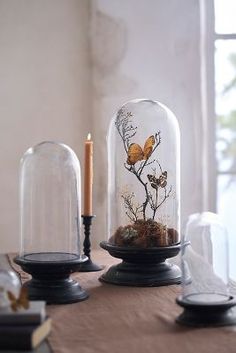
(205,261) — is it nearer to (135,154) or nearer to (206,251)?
(206,251)

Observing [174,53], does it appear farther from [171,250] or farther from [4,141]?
[171,250]

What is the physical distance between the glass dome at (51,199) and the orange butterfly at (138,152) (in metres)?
0.14

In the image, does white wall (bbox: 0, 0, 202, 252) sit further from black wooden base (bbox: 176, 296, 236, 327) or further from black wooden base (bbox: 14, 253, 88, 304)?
black wooden base (bbox: 176, 296, 236, 327)

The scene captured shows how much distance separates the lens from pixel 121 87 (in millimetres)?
2312

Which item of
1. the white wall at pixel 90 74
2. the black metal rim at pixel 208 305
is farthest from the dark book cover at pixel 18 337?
the white wall at pixel 90 74

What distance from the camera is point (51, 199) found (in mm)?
1342

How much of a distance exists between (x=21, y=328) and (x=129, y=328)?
0.67ft

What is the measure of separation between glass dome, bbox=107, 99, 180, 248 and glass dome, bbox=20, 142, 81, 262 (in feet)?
0.39

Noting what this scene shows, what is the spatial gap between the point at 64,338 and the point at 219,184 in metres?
1.64

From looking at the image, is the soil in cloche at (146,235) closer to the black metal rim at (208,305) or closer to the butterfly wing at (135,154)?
the butterfly wing at (135,154)

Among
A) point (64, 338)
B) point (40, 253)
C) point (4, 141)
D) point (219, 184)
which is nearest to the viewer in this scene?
point (64, 338)

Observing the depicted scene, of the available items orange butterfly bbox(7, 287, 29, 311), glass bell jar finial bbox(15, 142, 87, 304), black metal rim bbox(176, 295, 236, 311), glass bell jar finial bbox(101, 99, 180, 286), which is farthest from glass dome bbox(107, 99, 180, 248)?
orange butterfly bbox(7, 287, 29, 311)

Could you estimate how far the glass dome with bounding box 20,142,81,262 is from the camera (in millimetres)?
1334

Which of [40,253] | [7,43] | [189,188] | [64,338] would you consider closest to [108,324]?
[64,338]
